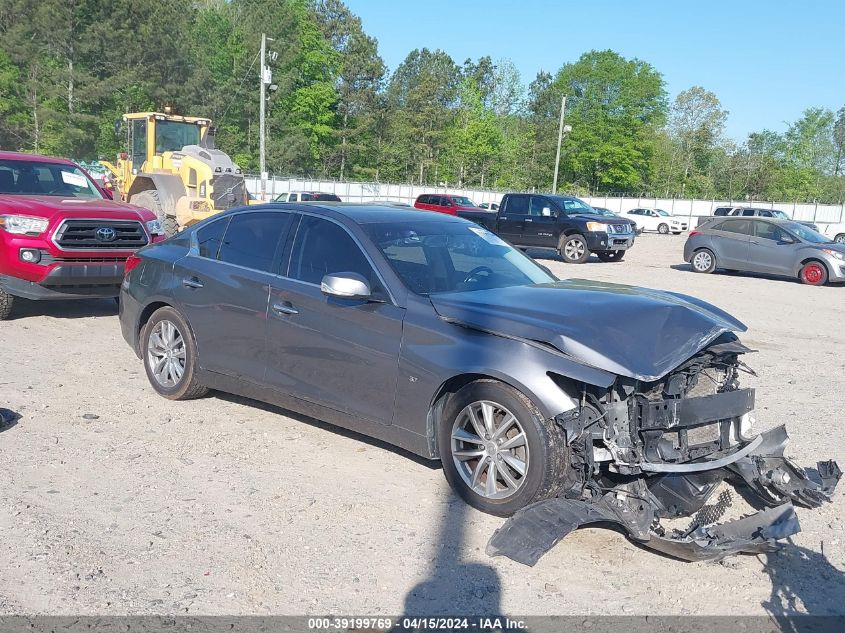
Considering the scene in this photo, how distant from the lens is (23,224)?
934 cm

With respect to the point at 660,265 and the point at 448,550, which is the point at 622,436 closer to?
the point at 448,550

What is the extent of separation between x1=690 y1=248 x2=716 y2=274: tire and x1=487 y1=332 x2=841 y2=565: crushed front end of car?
16922 mm

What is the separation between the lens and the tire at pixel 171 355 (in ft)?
21.0

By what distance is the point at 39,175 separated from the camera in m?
10.7

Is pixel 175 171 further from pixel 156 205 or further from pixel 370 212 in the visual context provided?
pixel 370 212

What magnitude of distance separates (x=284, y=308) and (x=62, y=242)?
5030 millimetres

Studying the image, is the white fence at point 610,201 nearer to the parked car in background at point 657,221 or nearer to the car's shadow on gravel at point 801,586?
the parked car in background at point 657,221

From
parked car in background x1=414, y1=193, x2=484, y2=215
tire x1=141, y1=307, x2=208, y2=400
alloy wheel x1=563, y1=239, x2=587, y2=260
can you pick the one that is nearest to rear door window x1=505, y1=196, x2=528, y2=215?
alloy wheel x1=563, y1=239, x2=587, y2=260

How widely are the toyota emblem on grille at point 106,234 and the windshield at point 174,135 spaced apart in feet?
33.9

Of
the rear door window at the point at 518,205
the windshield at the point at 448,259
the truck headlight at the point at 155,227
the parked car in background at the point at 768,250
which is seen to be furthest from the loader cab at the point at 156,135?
the windshield at the point at 448,259

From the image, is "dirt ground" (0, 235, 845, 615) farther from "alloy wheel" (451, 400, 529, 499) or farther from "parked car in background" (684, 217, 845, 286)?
"parked car in background" (684, 217, 845, 286)

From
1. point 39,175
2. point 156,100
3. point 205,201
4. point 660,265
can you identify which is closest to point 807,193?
point 156,100

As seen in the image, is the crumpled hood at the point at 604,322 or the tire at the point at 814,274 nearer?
the crumpled hood at the point at 604,322

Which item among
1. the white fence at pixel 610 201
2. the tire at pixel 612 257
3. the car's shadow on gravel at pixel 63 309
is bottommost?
the car's shadow on gravel at pixel 63 309
